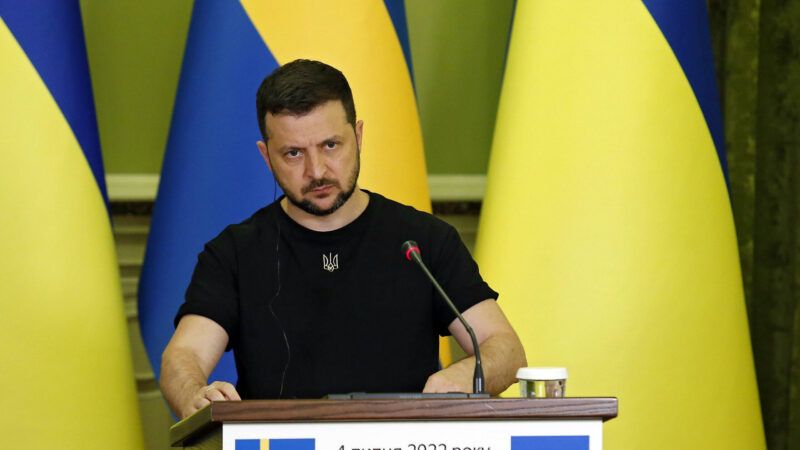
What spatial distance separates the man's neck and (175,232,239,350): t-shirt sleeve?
5.1 inches

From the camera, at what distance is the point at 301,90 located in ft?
6.56

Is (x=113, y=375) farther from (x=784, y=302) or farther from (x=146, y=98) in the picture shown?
(x=784, y=302)

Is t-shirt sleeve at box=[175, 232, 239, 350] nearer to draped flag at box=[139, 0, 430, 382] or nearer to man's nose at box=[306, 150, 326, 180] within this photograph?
man's nose at box=[306, 150, 326, 180]

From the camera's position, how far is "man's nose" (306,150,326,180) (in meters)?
1.99

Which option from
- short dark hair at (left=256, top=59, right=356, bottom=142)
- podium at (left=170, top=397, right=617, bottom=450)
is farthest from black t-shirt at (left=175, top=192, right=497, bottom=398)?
podium at (left=170, top=397, right=617, bottom=450)

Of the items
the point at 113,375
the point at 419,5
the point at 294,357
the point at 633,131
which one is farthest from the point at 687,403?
the point at 419,5

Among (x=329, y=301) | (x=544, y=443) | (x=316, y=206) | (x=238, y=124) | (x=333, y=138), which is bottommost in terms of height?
(x=544, y=443)

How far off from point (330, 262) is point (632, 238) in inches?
30.9

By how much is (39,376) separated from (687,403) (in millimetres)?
1375

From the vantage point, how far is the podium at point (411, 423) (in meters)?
1.36

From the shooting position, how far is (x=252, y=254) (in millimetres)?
2111

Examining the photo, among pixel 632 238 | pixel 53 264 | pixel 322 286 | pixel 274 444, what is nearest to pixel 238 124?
pixel 53 264

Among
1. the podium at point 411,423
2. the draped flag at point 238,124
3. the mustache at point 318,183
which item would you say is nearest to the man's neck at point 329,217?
the mustache at point 318,183

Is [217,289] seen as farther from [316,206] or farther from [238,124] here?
[238,124]
